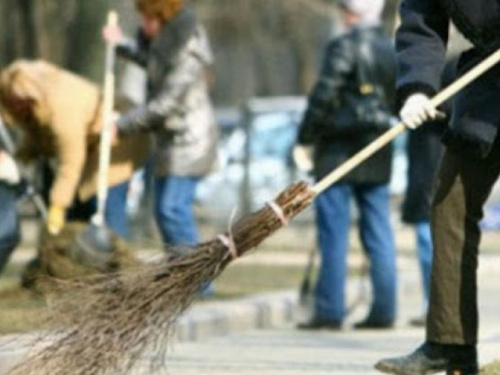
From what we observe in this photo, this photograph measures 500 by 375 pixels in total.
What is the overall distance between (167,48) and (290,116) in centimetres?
1607

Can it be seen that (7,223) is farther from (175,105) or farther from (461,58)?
(461,58)

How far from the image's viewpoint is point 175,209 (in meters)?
15.5

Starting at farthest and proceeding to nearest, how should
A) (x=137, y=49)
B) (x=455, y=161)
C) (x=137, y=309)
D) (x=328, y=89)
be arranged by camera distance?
(x=137, y=49), (x=328, y=89), (x=455, y=161), (x=137, y=309)

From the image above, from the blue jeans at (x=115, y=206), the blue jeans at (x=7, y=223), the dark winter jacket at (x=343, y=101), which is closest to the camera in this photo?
the blue jeans at (x=7, y=223)

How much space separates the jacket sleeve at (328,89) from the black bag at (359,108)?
0.15 ft

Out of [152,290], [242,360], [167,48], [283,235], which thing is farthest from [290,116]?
[152,290]

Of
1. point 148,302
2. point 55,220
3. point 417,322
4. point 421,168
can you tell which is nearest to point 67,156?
point 55,220

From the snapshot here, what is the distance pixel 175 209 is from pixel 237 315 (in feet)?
3.17

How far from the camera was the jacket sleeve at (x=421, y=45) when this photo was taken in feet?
30.8

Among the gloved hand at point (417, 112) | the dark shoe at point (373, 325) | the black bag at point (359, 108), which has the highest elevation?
the black bag at point (359, 108)

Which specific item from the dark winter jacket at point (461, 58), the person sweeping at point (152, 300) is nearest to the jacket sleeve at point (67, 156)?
the dark winter jacket at point (461, 58)

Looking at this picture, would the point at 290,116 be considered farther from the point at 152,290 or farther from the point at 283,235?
the point at 152,290

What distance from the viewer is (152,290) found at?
30.2 ft

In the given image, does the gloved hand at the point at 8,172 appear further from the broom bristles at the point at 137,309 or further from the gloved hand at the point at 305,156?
the broom bristles at the point at 137,309
